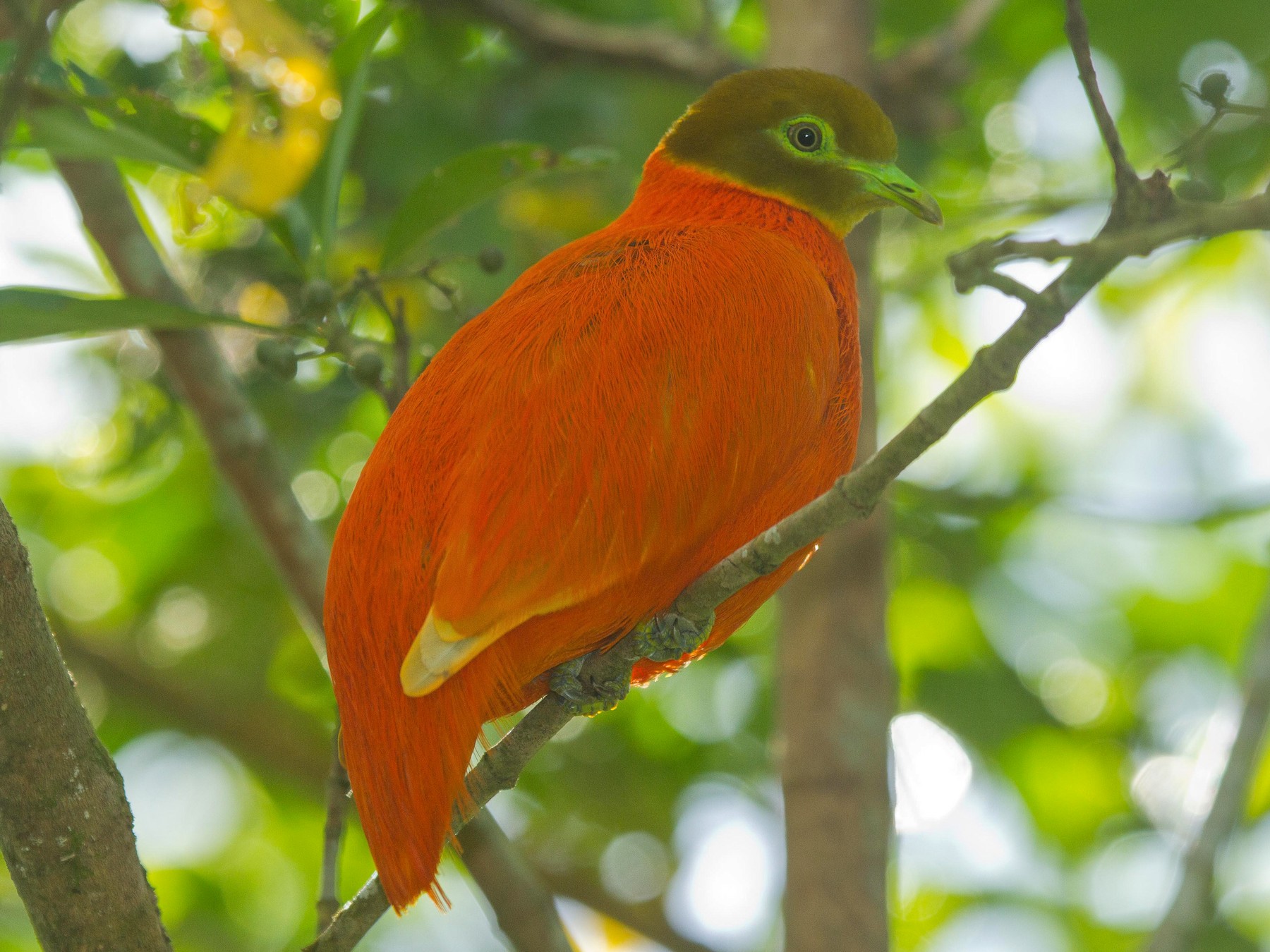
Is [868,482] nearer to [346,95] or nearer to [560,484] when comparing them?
[560,484]

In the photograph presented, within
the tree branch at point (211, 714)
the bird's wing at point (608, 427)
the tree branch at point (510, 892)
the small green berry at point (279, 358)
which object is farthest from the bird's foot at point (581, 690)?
the tree branch at point (211, 714)

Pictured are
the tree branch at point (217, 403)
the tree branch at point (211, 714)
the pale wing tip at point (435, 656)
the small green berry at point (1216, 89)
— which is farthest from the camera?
the tree branch at point (211, 714)

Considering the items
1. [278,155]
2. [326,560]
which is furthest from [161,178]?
[278,155]

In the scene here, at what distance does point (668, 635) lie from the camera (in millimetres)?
2107

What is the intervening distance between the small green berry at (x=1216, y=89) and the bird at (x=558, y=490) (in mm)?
712

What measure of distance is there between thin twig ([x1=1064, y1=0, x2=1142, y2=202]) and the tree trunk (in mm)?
1554

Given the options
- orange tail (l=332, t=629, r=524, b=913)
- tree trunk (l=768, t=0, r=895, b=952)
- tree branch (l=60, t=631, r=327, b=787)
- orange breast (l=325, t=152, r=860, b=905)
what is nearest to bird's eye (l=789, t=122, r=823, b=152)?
tree trunk (l=768, t=0, r=895, b=952)

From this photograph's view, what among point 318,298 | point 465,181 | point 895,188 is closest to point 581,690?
point 318,298

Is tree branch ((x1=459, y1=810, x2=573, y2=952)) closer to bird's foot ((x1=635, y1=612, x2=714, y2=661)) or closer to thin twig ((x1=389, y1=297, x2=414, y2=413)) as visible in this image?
bird's foot ((x1=635, y1=612, x2=714, y2=661))

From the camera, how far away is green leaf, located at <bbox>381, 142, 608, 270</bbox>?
2670 millimetres

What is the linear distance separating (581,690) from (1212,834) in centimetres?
133

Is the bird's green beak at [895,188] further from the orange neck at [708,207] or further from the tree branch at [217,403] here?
the tree branch at [217,403]

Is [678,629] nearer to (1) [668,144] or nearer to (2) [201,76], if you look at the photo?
(1) [668,144]

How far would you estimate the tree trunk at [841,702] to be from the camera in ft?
10.4
